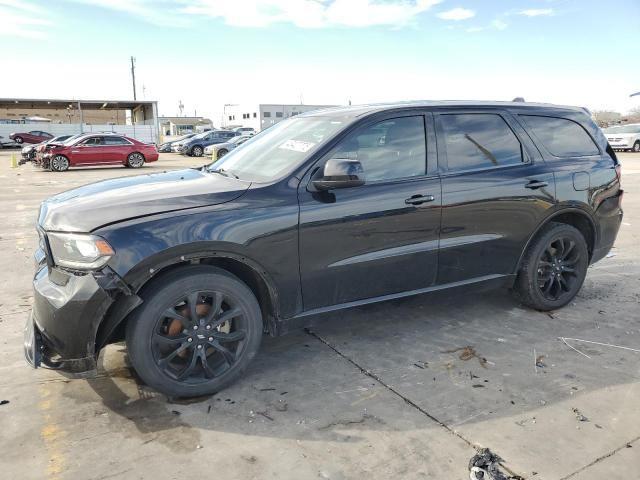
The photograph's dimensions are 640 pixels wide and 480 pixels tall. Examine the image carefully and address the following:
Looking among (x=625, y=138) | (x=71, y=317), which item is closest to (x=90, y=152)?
(x=71, y=317)

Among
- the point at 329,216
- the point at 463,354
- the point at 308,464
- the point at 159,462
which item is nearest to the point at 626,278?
the point at 463,354

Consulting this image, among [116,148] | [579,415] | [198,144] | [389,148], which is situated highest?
[198,144]

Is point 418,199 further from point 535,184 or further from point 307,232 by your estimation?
point 535,184

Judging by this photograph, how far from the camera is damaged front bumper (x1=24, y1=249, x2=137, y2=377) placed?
2830 mm

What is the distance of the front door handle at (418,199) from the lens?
367cm

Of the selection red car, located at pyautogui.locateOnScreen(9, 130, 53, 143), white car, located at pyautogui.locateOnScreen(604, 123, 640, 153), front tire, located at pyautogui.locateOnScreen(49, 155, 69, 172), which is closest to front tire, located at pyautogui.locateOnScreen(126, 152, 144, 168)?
front tire, located at pyautogui.locateOnScreen(49, 155, 69, 172)

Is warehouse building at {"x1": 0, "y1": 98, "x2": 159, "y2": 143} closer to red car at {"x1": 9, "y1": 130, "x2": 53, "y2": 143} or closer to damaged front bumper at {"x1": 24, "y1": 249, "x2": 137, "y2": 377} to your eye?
red car at {"x1": 9, "y1": 130, "x2": 53, "y2": 143}

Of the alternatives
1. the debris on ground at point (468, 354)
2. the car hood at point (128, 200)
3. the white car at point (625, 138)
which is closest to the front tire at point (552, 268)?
the debris on ground at point (468, 354)

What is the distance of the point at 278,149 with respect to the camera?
12.8 ft

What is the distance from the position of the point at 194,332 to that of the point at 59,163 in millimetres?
19450

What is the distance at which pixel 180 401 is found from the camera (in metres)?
3.18

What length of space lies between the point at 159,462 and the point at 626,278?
5.28 m

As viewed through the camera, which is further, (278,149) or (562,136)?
(562,136)

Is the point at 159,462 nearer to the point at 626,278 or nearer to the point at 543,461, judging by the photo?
the point at 543,461
